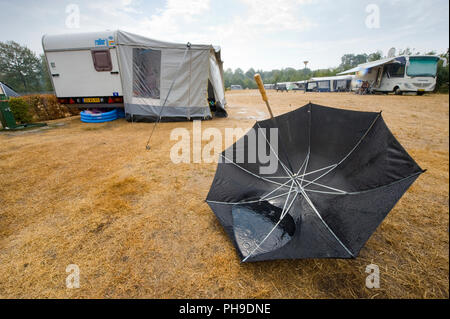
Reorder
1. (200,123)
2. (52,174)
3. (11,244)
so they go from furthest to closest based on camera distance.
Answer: (200,123), (52,174), (11,244)

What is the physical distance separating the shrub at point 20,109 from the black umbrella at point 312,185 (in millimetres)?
9935

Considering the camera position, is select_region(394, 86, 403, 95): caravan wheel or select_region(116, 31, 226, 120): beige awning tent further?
select_region(394, 86, 403, 95): caravan wheel

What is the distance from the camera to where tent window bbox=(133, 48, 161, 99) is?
7.27 meters

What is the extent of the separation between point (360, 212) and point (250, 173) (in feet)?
3.62

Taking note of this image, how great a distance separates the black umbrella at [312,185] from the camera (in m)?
1.39

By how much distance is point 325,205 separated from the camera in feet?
5.35

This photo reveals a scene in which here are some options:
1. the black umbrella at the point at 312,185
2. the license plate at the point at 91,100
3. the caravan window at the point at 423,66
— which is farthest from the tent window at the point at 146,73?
the caravan window at the point at 423,66

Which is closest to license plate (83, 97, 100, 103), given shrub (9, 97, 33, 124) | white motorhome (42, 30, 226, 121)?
white motorhome (42, 30, 226, 121)

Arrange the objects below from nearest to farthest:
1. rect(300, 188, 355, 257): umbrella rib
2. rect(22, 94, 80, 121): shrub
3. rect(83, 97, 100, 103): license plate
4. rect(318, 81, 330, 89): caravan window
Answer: rect(300, 188, 355, 257): umbrella rib
rect(83, 97, 100, 103): license plate
rect(22, 94, 80, 121): shrub
rect(318, 81, 330, 89): caravan window

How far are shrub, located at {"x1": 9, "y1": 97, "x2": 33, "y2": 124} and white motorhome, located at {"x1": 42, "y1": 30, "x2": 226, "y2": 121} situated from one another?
1.49 meters

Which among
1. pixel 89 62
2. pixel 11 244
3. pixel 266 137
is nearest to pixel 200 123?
pixel 89 62

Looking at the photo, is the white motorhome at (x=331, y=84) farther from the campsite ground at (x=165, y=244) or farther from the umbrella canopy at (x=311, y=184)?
the umbrella canopy at (x=311, y=184)

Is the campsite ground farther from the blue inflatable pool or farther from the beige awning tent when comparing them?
the blue inflatable pool

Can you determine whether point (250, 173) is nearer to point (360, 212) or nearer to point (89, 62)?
point (360, 212)
